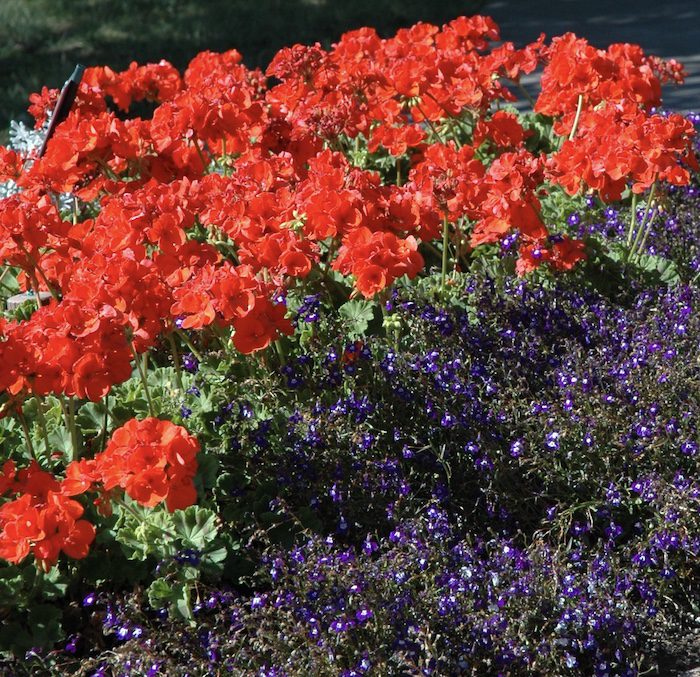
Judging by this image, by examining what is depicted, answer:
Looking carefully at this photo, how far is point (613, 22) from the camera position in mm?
11086

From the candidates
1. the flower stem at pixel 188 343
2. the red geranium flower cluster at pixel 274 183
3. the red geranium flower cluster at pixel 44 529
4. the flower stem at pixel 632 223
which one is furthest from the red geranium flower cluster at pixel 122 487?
the flower stem at pixel 632 223

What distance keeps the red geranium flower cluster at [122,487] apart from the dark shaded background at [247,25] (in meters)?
7.34

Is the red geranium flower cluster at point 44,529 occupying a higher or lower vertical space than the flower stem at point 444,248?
lower

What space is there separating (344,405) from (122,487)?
0.89m

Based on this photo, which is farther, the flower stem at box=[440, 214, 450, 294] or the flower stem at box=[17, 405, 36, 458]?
the flower stem at box=[440, 214, 450, 294]

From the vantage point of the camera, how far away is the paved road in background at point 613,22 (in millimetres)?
9953

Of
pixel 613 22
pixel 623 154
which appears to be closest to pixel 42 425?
pixel 623 154

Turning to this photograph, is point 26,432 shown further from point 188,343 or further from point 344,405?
point 344,405

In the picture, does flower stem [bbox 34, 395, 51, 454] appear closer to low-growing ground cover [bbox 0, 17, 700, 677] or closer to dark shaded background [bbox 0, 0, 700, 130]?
low-growing ground cover [bbox 0, 17, 700, 677]

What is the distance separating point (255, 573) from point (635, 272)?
1944mm

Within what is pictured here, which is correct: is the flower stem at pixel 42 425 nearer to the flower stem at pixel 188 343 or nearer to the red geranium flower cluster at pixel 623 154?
the flower stem at pixel 188 343

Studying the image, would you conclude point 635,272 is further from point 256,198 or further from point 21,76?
point 21,76

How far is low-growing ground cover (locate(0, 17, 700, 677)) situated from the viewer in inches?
103

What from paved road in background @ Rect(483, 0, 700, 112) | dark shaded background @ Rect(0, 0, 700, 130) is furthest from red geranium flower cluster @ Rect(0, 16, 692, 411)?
dark shaded background @ Rect(0, 0, 700, 130)
